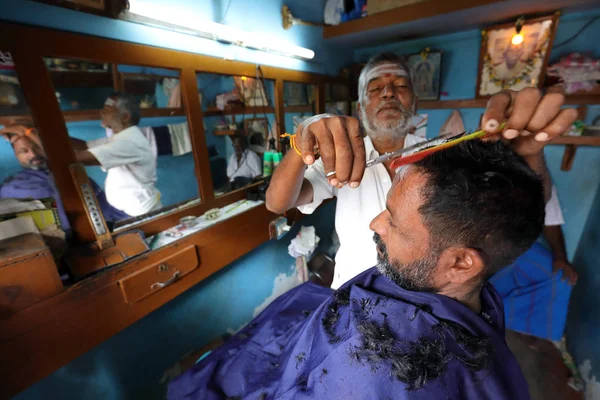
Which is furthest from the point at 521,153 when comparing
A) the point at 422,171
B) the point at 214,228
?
the point at 214,228

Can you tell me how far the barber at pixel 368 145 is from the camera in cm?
63

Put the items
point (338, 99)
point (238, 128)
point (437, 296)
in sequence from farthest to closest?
point (338, 99) → point (238, 128) → point (437, 296)

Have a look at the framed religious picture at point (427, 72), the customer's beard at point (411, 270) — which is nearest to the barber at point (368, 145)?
the customer's beard at point (411, 270)

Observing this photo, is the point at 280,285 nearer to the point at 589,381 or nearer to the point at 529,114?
the point at 529,114

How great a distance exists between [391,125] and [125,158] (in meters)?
1.39

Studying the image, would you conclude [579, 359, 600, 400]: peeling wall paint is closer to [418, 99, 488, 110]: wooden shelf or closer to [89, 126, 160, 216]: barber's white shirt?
[418, 99, 488, 110]: wooden shelf

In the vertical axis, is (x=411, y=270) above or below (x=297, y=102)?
below

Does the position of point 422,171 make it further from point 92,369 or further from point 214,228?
point 92,369

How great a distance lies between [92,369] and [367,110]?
1954mm

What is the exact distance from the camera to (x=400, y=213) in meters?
0.77

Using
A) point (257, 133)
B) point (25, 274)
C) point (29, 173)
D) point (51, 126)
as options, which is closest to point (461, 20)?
point (257, 133)

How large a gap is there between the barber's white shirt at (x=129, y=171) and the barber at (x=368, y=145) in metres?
0.72

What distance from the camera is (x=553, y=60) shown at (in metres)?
2.00

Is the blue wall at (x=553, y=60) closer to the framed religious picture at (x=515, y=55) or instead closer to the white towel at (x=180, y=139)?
the framed religious picture at (x=515, y=55)
